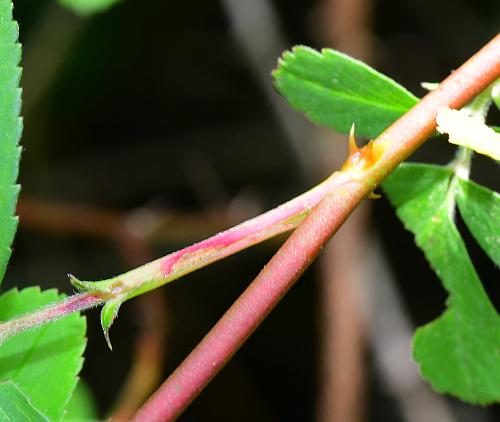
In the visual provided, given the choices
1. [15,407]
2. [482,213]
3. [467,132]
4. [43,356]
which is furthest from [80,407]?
[467,132]

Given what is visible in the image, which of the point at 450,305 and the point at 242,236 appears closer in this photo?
the point at 242,236

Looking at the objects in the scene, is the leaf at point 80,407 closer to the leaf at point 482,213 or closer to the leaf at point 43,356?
the leaf at point 43,356

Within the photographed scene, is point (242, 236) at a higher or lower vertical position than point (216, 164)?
lower

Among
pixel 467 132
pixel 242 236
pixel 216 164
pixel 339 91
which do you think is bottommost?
pixel 242 236

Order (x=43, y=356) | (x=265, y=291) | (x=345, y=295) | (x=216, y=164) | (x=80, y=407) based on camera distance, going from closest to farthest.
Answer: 1. (x=265, y=291)
2. (x=43, y=356)
3. (x=80, y=407)
4. (x=345, y=295)
5. (x=216, y=164)

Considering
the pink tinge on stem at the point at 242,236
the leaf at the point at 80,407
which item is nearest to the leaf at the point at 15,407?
the pink tinge on stem at the point at 242,236

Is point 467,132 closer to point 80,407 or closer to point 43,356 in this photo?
point 43,356

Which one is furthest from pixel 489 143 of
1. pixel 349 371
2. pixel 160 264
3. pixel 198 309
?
pixel 198 309

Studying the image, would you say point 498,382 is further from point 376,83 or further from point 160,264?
point 160,264
